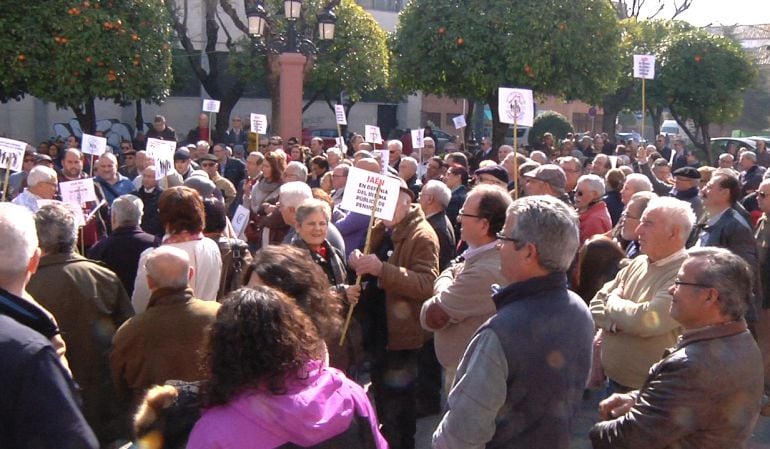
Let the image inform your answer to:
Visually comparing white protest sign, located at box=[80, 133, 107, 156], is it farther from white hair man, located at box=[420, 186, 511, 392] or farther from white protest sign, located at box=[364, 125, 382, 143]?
white hair man, located at box=[420, 186, 511, 392]

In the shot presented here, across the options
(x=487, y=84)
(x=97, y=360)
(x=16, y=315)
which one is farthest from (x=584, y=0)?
(x=16, y=315)

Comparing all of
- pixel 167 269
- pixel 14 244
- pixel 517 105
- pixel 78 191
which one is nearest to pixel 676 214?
pixel 167 269

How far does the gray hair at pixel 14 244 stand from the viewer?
283cm

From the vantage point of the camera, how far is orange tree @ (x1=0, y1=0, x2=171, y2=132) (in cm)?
1480

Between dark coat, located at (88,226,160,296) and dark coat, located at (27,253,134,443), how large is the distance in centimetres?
89

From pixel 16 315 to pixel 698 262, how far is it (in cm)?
240

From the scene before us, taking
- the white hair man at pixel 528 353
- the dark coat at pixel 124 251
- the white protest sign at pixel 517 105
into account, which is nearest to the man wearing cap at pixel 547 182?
the white protest sign at pixel 517 105

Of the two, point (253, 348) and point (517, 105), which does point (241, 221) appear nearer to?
point (517, 105)

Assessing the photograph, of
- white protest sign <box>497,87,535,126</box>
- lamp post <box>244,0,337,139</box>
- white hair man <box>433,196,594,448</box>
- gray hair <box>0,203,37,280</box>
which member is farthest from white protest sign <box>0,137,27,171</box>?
lamp post <box>244,0,337,139</box>

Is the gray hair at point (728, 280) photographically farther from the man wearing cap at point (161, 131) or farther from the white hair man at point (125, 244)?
the man wearing cap at point (161, 131)

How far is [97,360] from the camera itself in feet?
15.5

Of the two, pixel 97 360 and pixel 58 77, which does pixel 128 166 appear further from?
pixel 97 360

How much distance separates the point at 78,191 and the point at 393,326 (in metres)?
3.60

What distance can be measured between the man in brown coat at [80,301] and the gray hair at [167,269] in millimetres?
836
